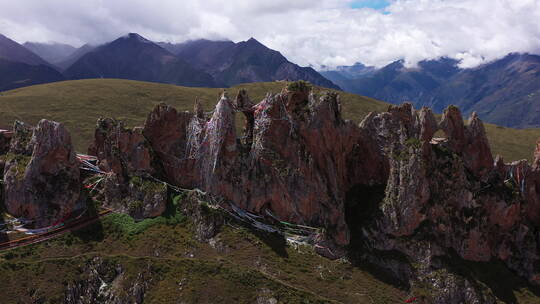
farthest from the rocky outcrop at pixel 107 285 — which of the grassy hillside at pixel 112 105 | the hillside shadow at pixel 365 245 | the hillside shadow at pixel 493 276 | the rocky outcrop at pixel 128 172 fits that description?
the grassy hillside at pixel 112 105

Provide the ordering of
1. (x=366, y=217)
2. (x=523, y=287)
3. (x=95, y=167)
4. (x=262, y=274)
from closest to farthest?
1. (x=262, y=274)
2. (x=523, y=287)
3. (x=366, y=217)
4. (x=95, y=167)

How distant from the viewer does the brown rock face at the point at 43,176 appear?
38.4m

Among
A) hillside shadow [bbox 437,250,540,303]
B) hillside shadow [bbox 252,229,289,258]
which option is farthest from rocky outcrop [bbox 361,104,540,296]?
hillside shadow [bbox 252,229,289,258]

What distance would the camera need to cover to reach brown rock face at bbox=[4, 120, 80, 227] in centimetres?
3844

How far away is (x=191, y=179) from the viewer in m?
43.0

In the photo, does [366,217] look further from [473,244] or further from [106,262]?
[106,262]

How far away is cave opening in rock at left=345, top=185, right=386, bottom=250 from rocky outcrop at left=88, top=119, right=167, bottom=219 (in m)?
21.7

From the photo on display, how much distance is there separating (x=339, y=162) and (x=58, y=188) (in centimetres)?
3214

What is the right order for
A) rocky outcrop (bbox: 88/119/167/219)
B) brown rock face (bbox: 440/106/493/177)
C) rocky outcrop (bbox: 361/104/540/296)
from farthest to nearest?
1. brown rock face (bbox: 440/106/493/177)
2. rocky outcrop (bbox: 88/119/167/219)
3. rocky outcrop (bbox: 361/104/540/296)

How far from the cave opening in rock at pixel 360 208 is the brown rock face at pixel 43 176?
31529 mm

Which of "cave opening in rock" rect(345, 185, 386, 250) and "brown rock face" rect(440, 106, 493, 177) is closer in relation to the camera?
"cave opening in rock" rect(345, 185, 386, 250)

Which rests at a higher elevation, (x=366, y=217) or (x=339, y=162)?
(x=339, y=162)

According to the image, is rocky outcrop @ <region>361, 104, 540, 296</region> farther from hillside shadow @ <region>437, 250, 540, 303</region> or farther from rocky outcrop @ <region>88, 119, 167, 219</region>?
rocky outcrop @ <region>88, 119, 167, 219</region>

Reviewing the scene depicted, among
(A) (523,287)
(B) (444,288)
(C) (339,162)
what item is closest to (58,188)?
(C) (339,162)
